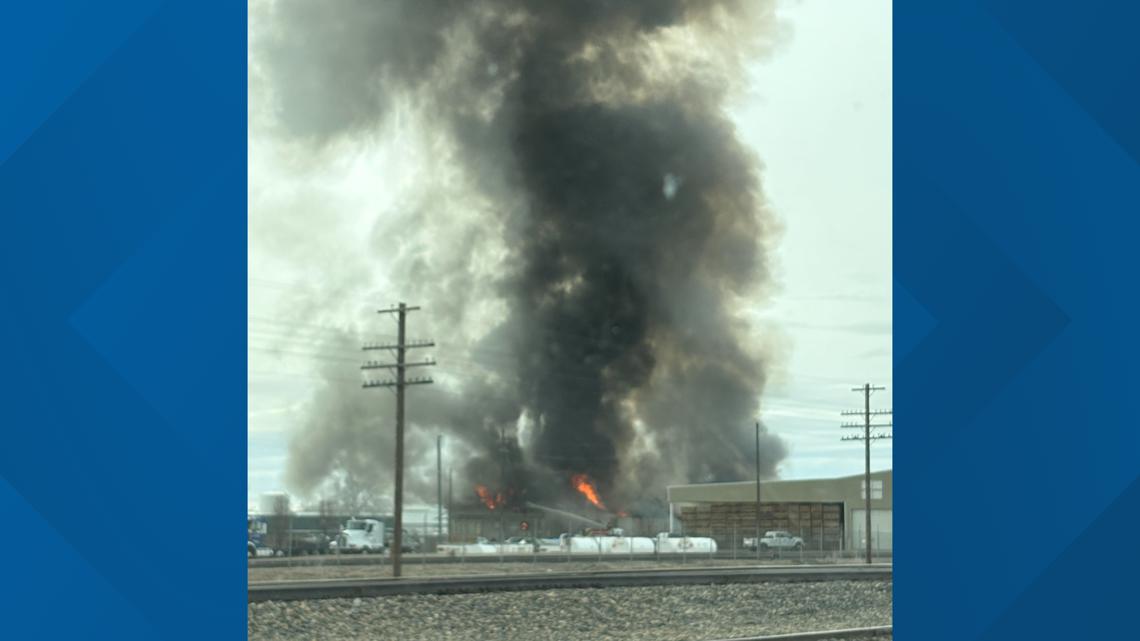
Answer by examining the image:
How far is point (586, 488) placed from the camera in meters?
45.8

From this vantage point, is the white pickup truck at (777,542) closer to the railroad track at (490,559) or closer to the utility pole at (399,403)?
the railroad track at (490,559)

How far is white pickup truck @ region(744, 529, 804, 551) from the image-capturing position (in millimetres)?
32750

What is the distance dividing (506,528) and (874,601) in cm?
2348

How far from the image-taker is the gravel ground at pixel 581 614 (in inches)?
401

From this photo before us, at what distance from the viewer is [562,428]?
45.2m

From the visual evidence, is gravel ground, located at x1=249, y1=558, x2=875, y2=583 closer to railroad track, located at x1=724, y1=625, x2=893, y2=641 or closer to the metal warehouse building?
railroad track, located at x1=724, y1=625, x2=893, y2=641

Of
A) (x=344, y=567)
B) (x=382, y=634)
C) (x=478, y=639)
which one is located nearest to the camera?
(x=382, y=634)

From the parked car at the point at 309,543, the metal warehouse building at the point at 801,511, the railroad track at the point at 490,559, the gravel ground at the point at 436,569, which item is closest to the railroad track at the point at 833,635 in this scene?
the gravel ground at the point at 436,569

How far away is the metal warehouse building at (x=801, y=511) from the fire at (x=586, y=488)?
3.79 m

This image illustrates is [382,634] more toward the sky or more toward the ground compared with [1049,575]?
more toward the ground

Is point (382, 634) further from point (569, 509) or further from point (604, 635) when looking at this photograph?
point (569, 509)

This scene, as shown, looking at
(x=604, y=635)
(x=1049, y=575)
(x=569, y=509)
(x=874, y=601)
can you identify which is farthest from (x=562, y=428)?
(x=1049, y=575)

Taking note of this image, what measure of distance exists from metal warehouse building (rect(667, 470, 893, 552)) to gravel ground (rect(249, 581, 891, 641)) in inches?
795

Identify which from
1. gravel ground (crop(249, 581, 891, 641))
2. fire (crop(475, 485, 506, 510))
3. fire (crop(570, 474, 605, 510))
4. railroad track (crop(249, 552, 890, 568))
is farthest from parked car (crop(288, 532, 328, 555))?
fire (crop(570, 474, 605, 510))
